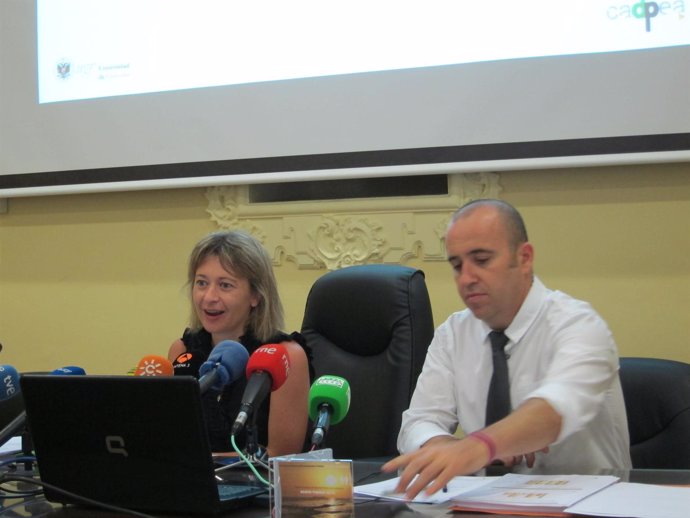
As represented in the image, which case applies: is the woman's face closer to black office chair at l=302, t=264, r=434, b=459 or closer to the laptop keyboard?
black office chair at l=302, t=264, r=434, b=459

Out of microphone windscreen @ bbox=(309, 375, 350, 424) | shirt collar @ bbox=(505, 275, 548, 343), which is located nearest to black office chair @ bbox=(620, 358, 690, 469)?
shirt collar @ bbox=(505, 275, 548, 343)

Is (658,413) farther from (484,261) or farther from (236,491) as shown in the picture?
(236,491)

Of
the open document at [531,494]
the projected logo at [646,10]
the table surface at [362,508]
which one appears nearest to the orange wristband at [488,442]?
the open document at [531,494]

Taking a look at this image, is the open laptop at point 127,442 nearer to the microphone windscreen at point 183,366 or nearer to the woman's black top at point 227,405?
the woman's black top at point 227,405

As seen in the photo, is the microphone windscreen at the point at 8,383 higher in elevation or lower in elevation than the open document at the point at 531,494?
higher

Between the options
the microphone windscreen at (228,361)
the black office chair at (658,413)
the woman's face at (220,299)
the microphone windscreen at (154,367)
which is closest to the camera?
the microphone windscreen at (228,361)

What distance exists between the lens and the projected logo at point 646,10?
2.75m

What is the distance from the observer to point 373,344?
255 centimetres

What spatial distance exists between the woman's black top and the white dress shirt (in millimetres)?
356

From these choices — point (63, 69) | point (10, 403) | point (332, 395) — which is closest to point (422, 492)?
point (332, 395)

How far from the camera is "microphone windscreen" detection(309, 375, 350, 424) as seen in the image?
4.82ft

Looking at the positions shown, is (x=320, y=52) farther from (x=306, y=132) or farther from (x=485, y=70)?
(x=485, y=70)

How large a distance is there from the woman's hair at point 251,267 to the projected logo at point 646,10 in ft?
4.66

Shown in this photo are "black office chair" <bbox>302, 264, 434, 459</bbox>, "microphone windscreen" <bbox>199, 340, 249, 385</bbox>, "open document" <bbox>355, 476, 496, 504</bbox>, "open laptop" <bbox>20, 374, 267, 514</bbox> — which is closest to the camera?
"open laptop" <bbox>20, 374, 267, 514</bbox>
